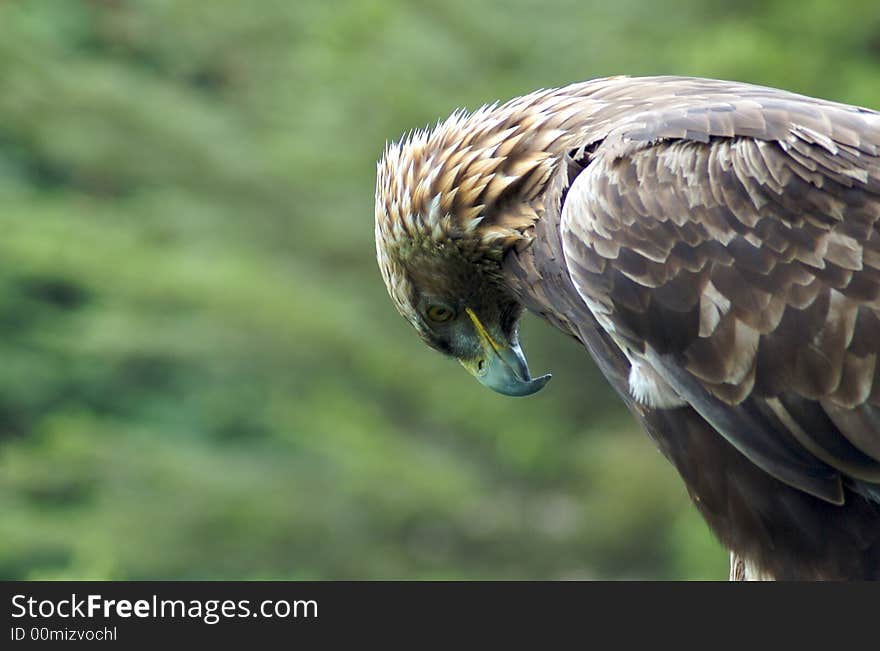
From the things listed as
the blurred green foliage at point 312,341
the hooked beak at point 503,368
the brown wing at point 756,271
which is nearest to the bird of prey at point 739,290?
the brown wing at point 756,271

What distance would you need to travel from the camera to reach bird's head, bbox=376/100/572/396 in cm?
355

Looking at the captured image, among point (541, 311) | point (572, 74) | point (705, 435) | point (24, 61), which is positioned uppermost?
point (24, 61)

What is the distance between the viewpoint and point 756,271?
3.10 meters

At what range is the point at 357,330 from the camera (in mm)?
9750

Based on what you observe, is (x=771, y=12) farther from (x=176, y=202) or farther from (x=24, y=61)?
(x=24, y=61)

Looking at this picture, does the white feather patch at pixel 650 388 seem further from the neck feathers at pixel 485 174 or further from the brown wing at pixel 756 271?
the neck feathers at pixel 485 174

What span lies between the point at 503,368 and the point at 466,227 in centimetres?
50

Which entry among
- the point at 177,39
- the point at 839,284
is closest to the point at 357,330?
the point at 177,39

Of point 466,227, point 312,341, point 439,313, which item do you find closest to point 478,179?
point 466,227

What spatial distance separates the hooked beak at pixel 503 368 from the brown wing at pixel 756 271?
689 mm

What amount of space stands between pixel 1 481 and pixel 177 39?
371 centimetres

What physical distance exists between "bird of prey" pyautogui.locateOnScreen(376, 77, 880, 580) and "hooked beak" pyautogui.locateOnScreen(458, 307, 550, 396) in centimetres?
40

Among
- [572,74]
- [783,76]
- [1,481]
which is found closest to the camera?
[783,76]

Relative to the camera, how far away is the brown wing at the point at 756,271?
3.08 metres
